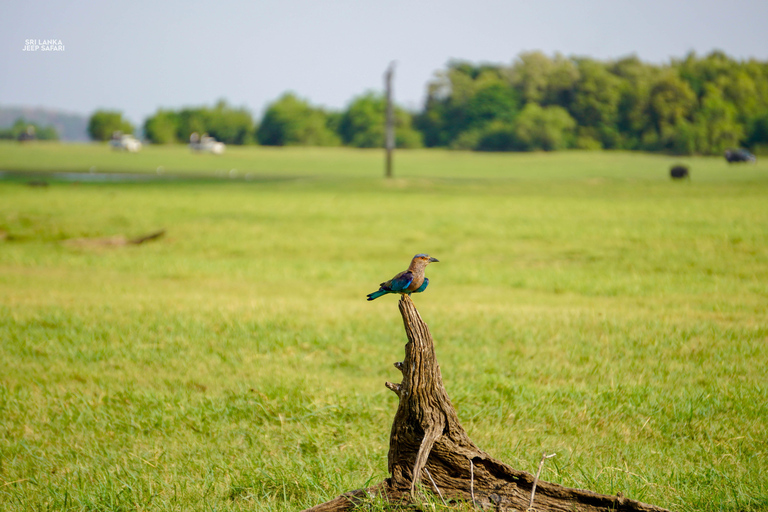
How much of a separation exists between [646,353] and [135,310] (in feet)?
21.8

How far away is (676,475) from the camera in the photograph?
468 cm

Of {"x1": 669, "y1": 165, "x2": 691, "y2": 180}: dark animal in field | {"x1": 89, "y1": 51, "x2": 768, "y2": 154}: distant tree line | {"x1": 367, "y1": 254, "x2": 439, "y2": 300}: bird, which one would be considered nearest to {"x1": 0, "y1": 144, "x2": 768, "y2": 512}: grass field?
{"x1": 367, "y1": 254, "x2": 439, "y2": 300}: bird

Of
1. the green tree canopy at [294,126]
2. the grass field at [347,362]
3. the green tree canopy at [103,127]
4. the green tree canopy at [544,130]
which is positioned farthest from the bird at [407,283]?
the green tree canopy at [103,127]

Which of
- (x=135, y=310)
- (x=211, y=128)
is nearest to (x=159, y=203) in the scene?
(x=135, y=310)

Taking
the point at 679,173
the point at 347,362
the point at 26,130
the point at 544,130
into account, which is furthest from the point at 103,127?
the point at 347,362

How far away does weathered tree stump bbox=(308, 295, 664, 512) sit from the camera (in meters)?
3.58

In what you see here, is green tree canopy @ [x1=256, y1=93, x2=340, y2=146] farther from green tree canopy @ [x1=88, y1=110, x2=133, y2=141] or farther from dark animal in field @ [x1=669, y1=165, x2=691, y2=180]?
dark animal in field @ [x1=669, y1=165, x2=691, y2=180]

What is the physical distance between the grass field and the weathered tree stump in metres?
0.87

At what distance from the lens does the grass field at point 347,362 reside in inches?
191

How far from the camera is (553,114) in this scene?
9394 cm

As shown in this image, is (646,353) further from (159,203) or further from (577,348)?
(159,203)

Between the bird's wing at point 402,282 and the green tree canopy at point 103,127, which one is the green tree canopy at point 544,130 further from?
the bird's wing at point 402,282

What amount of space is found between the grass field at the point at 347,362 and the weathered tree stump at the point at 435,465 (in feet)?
2.84

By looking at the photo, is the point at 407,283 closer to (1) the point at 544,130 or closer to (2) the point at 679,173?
(2) the point at 679,173
